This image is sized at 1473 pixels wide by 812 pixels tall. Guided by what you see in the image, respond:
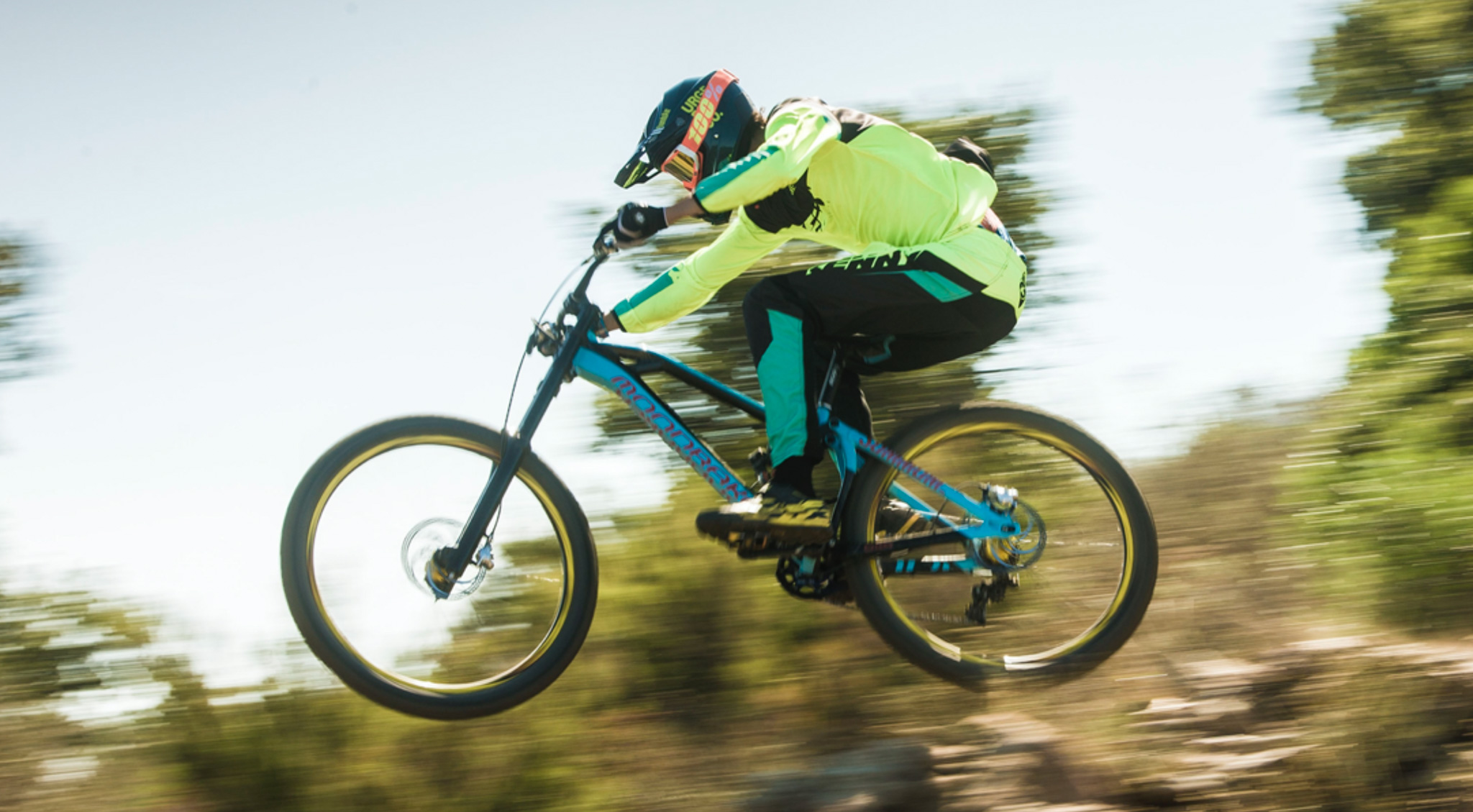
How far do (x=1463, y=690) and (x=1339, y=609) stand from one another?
2.22ft

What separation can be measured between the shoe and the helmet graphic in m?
1.19

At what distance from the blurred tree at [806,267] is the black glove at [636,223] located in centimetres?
137

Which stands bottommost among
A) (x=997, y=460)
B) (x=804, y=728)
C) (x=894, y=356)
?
(x=804, y=728)

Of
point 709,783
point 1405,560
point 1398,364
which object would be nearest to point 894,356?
point 709,783

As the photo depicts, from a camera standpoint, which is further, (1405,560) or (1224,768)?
(1405,560)

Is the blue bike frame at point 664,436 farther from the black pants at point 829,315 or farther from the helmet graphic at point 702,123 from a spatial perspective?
the helmet graphic at point 702,123

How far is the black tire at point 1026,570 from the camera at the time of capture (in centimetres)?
330

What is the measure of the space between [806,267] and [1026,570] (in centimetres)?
220

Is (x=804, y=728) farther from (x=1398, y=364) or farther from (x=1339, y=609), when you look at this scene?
(x=1398, y=364)

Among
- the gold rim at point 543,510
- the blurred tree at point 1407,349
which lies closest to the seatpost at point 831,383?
the gold rim at point 543,510

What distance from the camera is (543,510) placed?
3426 millimetres

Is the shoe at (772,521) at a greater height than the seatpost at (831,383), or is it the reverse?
the seatpost at (831,383)

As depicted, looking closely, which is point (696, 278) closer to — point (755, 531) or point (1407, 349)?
point (755, 531)

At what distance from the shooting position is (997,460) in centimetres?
364
